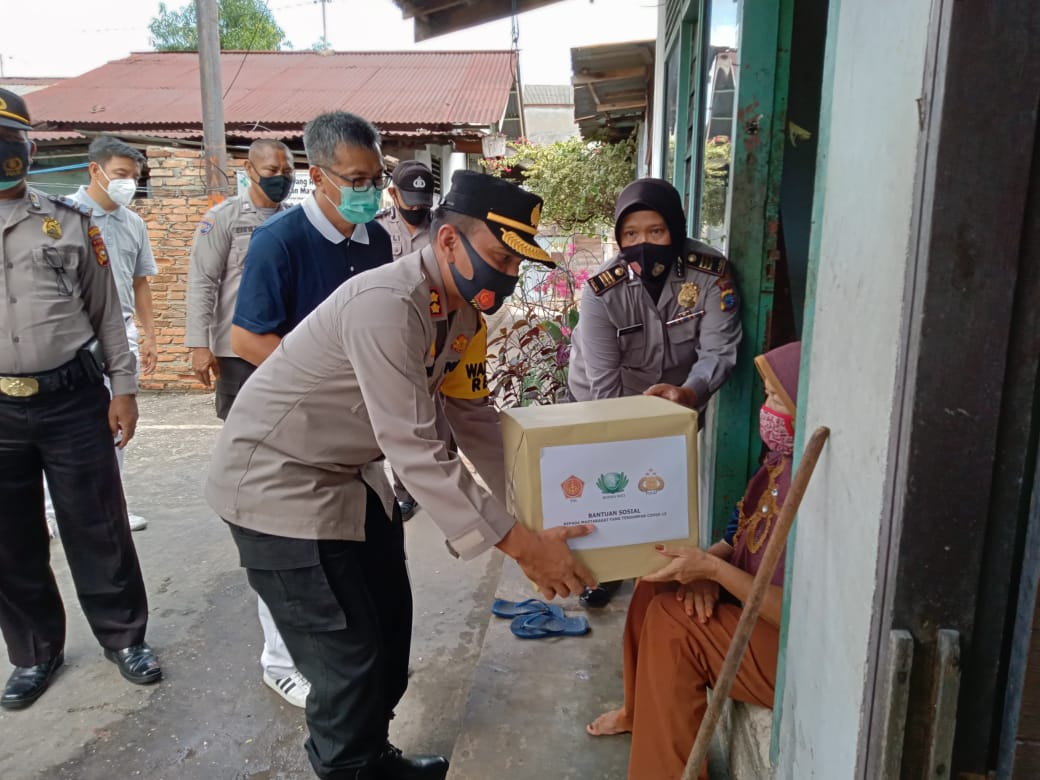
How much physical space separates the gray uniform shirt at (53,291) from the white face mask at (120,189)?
1.61 m

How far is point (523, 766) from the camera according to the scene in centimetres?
220

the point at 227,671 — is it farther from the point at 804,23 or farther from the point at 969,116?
the point at 804,23

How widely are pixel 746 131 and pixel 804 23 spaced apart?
0.71 meters

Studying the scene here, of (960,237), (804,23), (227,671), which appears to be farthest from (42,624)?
(804,23)

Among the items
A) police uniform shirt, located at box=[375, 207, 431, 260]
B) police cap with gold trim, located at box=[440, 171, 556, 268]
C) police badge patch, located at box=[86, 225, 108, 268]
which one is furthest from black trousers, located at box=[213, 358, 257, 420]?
police cap with gold trim, located at box=[440, 171, 556, 268]

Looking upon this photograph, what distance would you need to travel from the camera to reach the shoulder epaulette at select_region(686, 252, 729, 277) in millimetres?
2654

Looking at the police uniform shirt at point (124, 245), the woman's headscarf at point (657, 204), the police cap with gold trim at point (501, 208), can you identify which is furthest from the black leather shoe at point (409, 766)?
the police uniform shirt at point (124, 245)

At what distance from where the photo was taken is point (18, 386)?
2539mm

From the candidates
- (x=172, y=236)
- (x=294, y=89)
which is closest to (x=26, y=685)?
(x=172, y=236)

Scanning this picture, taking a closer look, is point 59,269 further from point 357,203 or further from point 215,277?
point 357,203

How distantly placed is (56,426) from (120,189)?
205 cm

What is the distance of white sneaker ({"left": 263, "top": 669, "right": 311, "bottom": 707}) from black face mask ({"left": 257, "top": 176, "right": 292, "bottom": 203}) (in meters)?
1.93

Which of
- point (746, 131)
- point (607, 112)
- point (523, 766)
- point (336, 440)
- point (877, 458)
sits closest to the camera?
point (877, 458)

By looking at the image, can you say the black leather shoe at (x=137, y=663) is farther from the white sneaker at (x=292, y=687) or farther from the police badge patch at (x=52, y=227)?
the police badge patch at (x=52, y=227)
